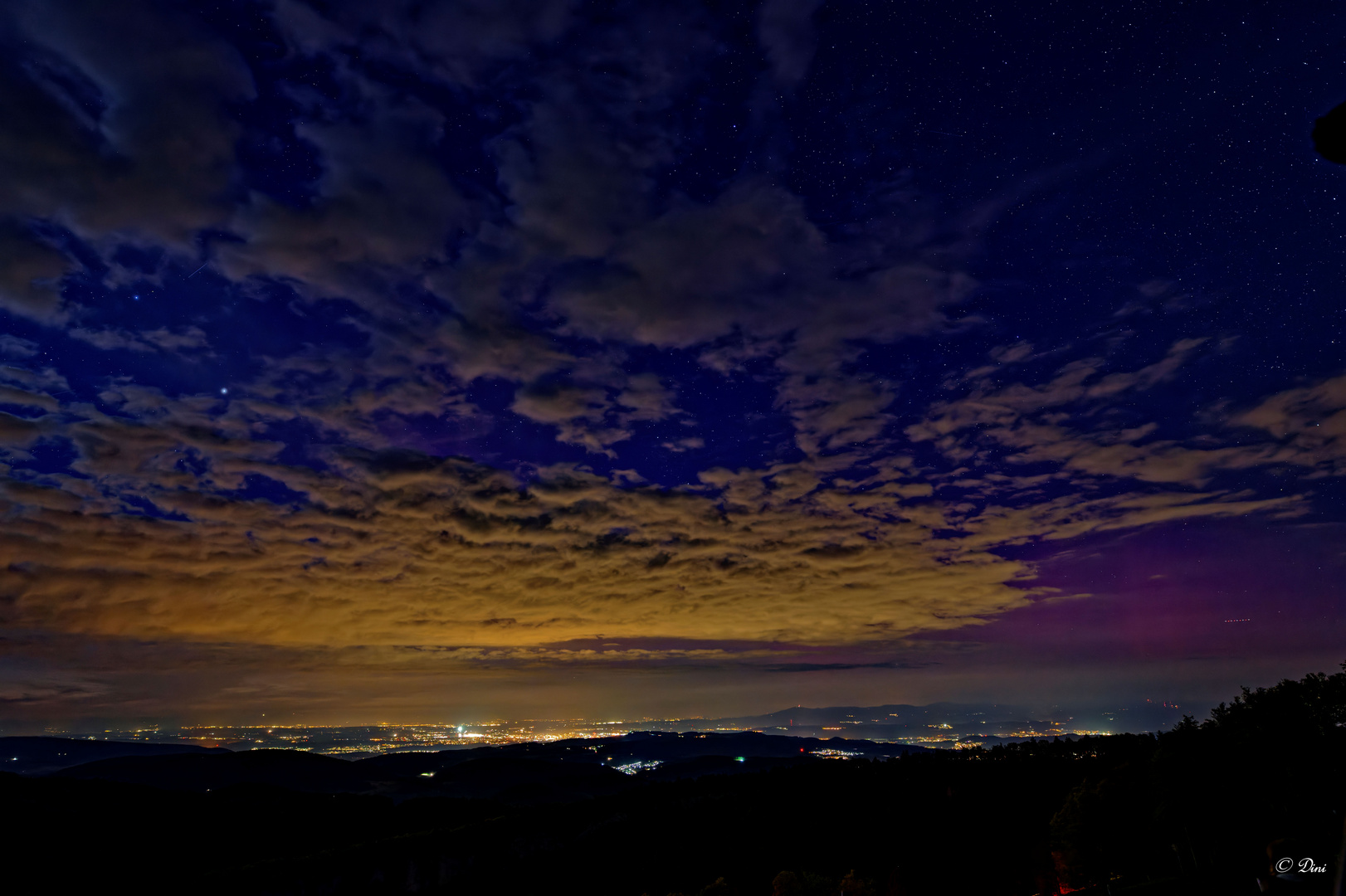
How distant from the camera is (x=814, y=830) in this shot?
118 meters

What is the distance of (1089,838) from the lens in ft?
169

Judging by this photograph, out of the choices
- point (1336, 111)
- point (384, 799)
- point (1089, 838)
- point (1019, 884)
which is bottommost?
point (384, 799)

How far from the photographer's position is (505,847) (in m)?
127

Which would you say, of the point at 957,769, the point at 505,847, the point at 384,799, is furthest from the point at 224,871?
the point at 957,769

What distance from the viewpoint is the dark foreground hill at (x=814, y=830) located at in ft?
153

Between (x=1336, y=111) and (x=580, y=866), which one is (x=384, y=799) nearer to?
(x=580, y=866)

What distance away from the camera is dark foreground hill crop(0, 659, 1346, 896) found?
46500 millimetres

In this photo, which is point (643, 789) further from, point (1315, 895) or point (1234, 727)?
point (1315, 895)

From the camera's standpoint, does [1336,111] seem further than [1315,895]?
No

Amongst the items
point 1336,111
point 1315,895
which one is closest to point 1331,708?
point 1315,895

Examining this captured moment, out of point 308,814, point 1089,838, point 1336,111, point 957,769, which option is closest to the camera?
point 1336,111

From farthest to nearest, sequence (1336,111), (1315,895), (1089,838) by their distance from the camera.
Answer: (1089,838), (1315,895), (1336,111)

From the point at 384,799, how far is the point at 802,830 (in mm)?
130092

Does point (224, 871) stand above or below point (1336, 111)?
below
